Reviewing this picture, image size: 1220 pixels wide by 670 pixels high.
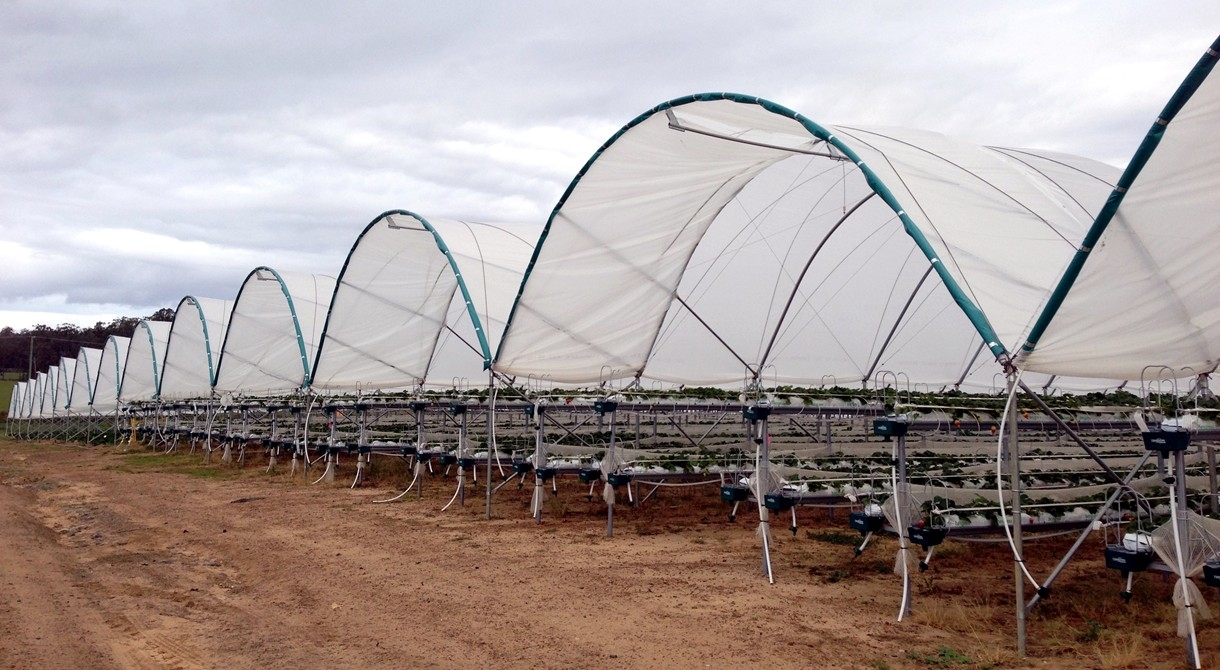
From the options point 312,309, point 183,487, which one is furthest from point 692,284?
point 312,309

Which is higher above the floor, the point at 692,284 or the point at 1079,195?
the point at 1079,195

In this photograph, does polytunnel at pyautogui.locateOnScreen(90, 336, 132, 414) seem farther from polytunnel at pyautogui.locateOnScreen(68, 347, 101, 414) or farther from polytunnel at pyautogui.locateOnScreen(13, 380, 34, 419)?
polytunnel at pyautogui.locateOnScreen(13, 380, 34, 419)

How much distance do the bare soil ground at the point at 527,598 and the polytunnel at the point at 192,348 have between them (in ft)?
58.0

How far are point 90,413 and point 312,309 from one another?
28761 millimetres

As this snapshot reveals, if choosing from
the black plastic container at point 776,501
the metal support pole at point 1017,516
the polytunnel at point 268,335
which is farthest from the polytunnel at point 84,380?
the metal support pole at point 1017,516

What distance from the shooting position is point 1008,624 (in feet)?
25.5

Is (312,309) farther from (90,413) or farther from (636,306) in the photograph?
(90,413)

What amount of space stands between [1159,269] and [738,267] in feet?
28.8

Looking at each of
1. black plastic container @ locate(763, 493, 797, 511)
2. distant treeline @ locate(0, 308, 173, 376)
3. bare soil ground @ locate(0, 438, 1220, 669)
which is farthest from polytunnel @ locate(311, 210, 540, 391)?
distant treeline @ locate(0, 308, 173, 376)

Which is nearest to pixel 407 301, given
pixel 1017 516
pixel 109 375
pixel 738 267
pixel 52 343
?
pixel 738 267

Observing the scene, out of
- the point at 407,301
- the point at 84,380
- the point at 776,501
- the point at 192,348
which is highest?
the point at 407,301

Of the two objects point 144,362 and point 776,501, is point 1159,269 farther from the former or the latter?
point 144,362

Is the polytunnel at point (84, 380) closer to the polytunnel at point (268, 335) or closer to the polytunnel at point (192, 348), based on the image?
the polytunnel at point (192, 348)

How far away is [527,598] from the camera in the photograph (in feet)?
29.5
